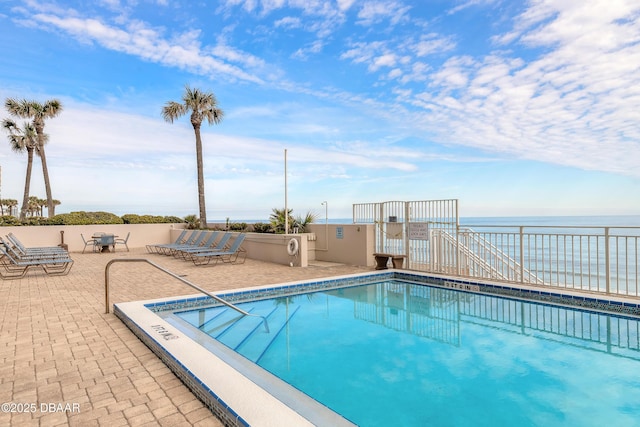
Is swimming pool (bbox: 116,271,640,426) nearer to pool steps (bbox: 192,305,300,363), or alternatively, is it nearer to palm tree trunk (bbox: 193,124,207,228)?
pool steps (bbox: 192,305,300,363)

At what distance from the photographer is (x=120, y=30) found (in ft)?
41.0

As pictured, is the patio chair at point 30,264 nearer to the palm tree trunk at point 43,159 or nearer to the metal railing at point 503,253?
the metal railing at point 503,253

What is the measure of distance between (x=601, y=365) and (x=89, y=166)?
21360mm

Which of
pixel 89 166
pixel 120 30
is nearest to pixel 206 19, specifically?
pixel 120 30

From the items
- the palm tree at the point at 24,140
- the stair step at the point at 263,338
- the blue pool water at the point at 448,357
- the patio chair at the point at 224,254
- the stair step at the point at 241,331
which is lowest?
the blue pool water at the point at 448,357

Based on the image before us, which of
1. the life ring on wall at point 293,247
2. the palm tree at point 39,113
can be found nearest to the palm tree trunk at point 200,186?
the life ring on wall at point 293,247

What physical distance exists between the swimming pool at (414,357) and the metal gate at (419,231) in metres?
1.41

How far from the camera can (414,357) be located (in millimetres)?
4176

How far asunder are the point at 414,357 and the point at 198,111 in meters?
15.8

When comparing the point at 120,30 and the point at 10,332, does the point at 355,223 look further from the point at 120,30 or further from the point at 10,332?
the point at 120,30

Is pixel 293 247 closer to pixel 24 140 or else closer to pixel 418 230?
pixel 418 230

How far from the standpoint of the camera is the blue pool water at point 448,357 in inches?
120

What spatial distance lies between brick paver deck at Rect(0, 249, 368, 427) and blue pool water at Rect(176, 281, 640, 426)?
1.11m

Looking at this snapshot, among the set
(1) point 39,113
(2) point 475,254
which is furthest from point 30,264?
(1) point 39,113
